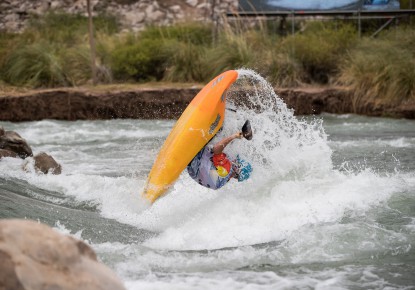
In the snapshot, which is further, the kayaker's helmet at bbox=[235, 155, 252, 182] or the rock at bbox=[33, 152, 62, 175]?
Answer: the rock at bbox=[33, 152, 62, 175]

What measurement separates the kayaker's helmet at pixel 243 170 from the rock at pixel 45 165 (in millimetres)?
2669

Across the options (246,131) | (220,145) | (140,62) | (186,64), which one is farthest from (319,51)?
(246,131)

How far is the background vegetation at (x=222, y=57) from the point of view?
14.9 meters

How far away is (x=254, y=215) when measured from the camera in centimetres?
770

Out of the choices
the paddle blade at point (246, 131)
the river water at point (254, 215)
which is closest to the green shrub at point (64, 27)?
the river water at point (254, 215)

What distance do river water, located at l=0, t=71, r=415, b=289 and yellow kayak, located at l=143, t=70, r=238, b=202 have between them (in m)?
0.27

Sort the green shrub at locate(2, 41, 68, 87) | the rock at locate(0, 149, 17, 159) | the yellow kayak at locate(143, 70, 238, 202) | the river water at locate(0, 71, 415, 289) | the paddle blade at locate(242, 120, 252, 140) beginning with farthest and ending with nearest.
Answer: the green shrub at locate(2, 41, 68, 87)
the rock at locate(0, 149, 17, 159)
the yellow kayak at locate(143, 70, 238, 202)
the paddle blade at locate(242, 120, 252, 140)
the river water at locate(0, 71, 415, 289)

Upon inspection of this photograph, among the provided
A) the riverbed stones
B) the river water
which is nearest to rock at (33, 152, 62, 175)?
the river water

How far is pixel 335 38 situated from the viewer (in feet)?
53.8

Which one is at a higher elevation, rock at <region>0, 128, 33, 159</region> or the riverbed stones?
rock at <region>0, 128, 33, 159</region>

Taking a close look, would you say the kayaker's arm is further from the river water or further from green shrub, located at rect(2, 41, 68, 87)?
green shrub, located at rect(2, 41, 68, 87)

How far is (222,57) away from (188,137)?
312 inches

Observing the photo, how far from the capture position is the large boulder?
413cm

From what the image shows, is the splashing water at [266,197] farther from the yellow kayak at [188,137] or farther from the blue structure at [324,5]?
the blue structure at [324,5]
